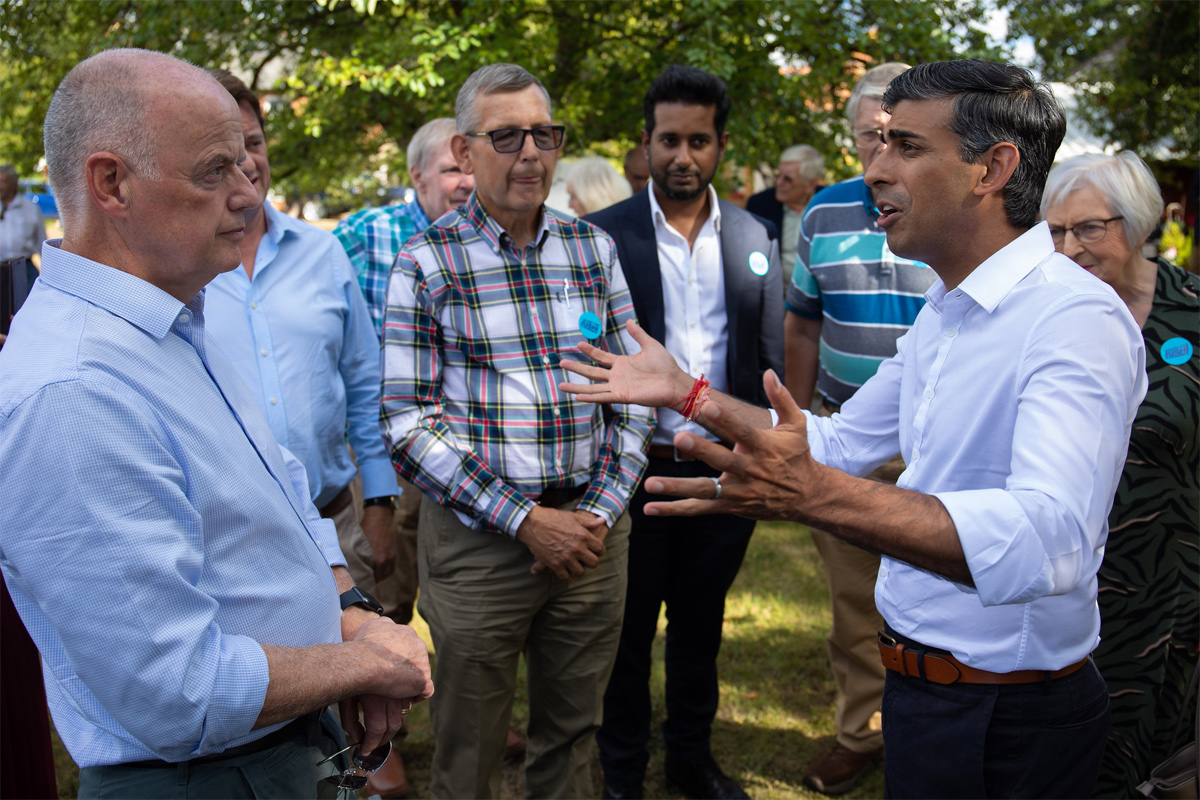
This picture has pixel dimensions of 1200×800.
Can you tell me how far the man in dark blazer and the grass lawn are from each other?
30cm

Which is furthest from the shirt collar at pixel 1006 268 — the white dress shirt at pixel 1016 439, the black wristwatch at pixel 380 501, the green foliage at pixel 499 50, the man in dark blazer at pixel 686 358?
the green foliage at pixel 499 50

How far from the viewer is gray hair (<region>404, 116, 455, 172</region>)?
4.30m

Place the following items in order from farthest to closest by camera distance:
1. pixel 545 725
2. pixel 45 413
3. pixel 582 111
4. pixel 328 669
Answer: pixel 582 111 → pixel 545 725 → pixel 328 669 → pixel 45 413

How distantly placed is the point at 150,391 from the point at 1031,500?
4.81 ft

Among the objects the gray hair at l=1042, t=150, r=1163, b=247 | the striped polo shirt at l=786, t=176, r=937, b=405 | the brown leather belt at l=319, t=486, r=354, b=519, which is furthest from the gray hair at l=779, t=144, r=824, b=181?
the brown leather belt at l=319, t=486, r=354, b=519

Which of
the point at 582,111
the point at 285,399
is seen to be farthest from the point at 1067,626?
the point at 582,111

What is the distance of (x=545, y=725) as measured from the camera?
293 cm

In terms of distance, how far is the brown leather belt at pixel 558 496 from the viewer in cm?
276

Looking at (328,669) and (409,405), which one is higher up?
(409,405)

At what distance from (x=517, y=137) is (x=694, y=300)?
1043 millimetres

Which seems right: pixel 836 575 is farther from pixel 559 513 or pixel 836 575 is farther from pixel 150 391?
pixel 150 391

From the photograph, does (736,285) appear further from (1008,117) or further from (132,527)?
(132,527)

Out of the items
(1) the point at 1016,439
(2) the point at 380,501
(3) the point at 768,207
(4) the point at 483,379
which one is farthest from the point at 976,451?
(3) the point at 768,207

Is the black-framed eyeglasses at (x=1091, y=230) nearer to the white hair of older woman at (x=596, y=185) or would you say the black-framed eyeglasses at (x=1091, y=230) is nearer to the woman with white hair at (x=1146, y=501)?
the woman with white hair at (x=1146, y=501)
